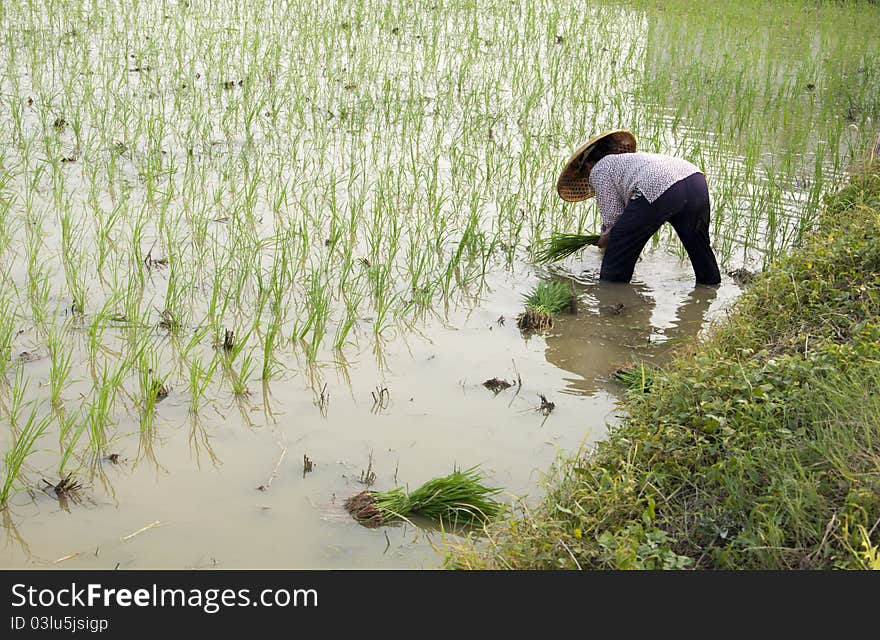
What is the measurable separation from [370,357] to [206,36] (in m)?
5.34

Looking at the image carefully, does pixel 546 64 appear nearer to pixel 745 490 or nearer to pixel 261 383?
pixel 261 383

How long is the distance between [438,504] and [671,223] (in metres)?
2.44

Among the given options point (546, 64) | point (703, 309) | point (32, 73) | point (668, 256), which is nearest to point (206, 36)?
point (32, 73)

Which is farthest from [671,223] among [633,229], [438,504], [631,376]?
[438,504]

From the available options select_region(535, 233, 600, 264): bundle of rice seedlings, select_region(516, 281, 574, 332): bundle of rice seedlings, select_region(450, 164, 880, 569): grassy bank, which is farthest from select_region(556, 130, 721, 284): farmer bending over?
select_region(450, 164, 880, 569): grassy bank

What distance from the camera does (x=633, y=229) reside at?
182 inches

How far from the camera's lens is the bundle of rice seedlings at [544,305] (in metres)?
4.32

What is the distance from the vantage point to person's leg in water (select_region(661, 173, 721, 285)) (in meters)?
4.58

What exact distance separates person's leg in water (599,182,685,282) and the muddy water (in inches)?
8.2

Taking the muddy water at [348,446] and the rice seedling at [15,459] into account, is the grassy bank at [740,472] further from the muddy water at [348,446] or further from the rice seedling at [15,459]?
the rice seedling at [15,459]

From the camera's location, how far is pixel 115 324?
397cm

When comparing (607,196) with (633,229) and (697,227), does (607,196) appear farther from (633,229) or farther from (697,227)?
(697,227)

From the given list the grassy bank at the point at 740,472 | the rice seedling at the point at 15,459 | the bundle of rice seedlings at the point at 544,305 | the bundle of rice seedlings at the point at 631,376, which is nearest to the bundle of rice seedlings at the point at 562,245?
the bundle of rice seedlings at the point at 544,305

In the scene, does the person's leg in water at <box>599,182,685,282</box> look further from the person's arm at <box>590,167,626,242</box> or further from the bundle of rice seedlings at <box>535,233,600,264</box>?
the bundle of rice seedlings at <box>535,233,600,264</box>
